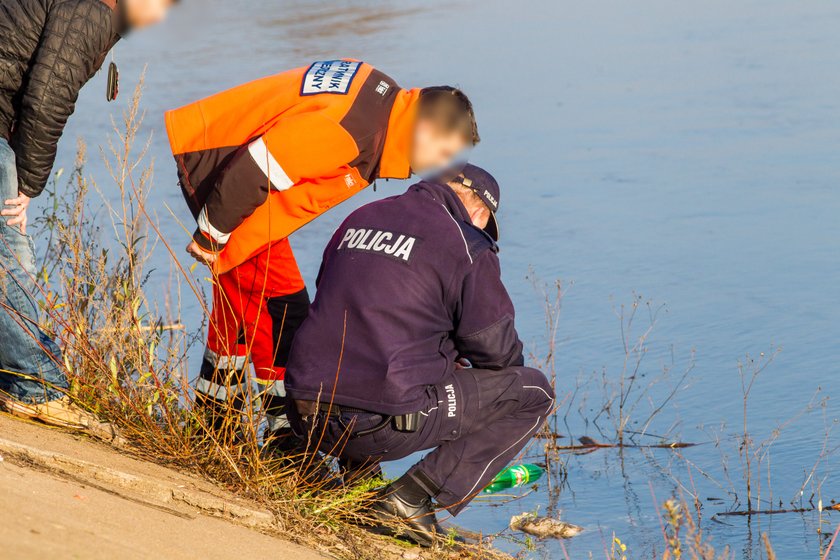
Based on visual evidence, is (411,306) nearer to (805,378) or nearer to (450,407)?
(450,407)

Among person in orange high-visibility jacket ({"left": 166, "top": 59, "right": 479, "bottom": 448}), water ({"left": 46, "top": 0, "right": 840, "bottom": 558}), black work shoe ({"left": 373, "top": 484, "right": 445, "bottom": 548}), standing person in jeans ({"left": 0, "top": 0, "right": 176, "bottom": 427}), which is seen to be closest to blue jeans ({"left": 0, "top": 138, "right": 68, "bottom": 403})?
standing person in jeans ({"left": 0, "top": 0, "right": 176, "bottom": 427})

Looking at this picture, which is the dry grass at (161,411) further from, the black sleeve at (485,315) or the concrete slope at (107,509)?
the black sleeve at (485,315)

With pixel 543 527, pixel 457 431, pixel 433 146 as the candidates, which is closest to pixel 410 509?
pixel 457 431

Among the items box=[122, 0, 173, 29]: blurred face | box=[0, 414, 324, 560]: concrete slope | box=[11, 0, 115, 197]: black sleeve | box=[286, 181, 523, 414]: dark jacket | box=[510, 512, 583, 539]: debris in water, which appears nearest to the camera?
box=[0, 414, 324, 560]: concrete slope

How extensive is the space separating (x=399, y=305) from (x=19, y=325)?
1.35 metres

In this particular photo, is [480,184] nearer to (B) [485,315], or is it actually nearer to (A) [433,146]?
(A) [433,146]

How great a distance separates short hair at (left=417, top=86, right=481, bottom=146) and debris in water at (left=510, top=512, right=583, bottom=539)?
1.51 m

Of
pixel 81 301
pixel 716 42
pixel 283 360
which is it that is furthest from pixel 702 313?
pixel 716 42

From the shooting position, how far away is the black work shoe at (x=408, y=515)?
145 inches

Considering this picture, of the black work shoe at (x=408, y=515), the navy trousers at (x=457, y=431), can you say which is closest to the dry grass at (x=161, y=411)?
the black work shoe at (x=408, y=515)

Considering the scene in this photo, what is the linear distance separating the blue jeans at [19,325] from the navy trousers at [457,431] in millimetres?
893

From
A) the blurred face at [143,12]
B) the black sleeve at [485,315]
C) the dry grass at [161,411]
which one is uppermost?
the blurred face at [143,12]

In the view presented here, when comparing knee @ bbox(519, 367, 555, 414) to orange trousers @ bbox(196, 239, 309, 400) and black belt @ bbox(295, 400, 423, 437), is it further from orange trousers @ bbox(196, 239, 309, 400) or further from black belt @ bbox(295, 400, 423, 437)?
orange trousers @ bbox(196, 239, 309, 400)

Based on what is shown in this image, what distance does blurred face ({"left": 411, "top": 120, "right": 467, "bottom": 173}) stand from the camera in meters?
3.84
